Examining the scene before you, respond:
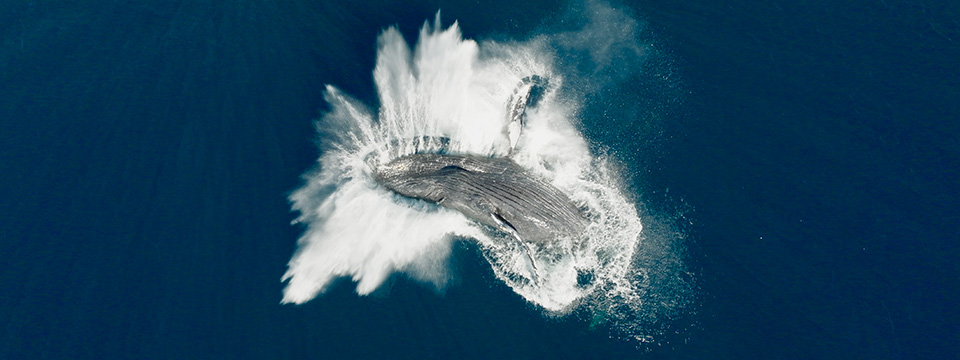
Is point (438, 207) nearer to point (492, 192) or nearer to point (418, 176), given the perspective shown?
point (418, 176)

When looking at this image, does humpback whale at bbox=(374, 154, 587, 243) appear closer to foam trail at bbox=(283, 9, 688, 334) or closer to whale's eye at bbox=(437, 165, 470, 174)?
whale's eye at bbox=(437, 165, 470, 174)

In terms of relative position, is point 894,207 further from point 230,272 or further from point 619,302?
point 230,272

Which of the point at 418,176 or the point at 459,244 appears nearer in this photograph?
the point at 459,244

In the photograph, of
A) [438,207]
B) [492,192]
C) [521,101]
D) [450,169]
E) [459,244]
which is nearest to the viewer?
[459,244]

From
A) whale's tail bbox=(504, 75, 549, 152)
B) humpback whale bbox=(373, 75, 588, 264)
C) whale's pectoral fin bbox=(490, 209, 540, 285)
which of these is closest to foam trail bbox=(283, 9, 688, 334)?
whale's pectoral fin bbox=(490, 209, 540, 285)

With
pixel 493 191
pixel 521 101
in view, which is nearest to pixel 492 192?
pixel 493 191

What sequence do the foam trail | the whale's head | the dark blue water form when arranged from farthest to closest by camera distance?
the whale's head
the foam trail
the dark blue water
